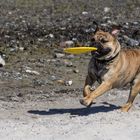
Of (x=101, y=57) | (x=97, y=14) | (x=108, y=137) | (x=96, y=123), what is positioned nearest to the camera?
(x=108, y=137)

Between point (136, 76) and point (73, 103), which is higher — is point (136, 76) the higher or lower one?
the higher one

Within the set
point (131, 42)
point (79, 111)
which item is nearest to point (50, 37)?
point (131, 42)

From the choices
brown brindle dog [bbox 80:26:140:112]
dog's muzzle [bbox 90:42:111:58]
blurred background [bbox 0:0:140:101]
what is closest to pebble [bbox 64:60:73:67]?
blurred background [bbox 0:0:140:101]

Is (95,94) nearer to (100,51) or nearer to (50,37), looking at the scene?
(100,51)

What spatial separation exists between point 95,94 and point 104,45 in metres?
0.83

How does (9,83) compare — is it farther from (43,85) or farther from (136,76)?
(136,76)

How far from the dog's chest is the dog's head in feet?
0.51

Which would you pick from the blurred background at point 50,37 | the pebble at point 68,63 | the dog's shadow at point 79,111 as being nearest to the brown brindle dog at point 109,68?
the dog's shadow at point 79,111

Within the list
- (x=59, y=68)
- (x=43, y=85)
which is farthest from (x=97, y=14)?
(x=43, y=85)

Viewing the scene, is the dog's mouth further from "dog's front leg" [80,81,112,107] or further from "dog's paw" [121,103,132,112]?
"dog's paw" [121,103,132,112]

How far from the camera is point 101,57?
12.3 m

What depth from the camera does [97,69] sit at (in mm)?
12391

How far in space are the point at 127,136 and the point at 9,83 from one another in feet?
19.1

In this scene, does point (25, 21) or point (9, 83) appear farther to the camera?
point (25, 21)
